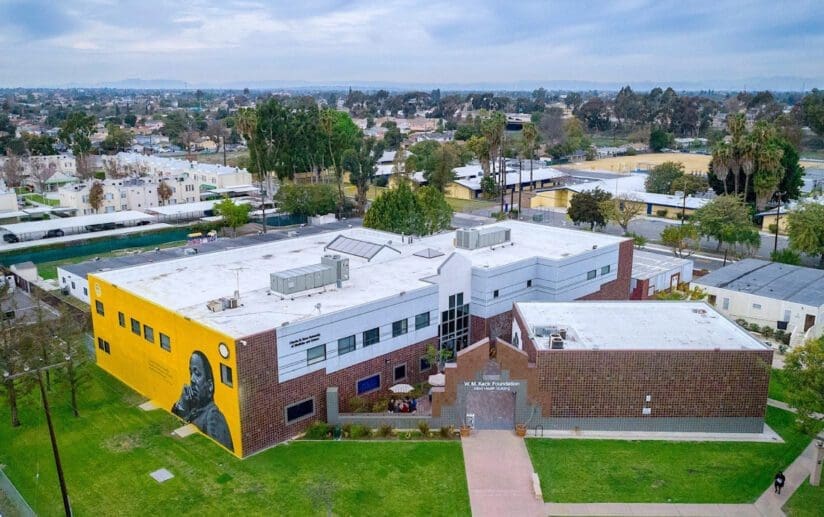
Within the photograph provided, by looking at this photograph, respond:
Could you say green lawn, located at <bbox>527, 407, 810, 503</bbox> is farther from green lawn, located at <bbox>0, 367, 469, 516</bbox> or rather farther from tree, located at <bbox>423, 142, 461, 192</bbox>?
tree, located at <bbox>423, 142, 461, 192</bbox>

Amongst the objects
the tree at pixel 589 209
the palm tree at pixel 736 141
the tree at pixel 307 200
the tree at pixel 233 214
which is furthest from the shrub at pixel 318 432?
the palm tree at pixel 736 141

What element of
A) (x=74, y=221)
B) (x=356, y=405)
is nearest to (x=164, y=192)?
(x=74, y=221)

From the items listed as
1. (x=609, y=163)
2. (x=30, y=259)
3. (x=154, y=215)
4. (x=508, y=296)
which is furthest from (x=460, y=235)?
(x=609, y=163)

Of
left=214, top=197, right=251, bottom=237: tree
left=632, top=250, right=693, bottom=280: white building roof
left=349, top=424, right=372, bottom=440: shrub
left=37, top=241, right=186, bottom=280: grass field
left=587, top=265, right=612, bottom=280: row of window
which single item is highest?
left=587, top=265, right=612, bottom=280: row of window

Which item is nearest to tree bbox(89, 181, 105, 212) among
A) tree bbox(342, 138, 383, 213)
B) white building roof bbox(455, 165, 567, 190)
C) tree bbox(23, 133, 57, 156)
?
tree bbox(342, 138, 383, 213)

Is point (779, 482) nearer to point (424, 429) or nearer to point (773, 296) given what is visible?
point (424, 429)

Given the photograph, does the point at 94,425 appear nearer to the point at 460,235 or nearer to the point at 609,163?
the point at 460,235
